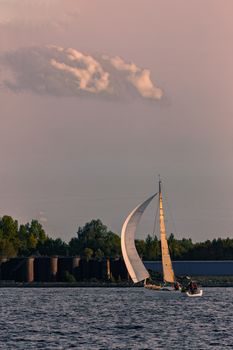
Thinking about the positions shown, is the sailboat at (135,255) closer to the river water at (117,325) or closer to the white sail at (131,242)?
the white sail at (131,242)

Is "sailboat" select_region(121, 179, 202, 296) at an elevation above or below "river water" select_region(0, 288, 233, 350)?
above

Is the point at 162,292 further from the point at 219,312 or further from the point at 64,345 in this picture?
the point at 64,345

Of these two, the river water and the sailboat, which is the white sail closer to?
the sailboat

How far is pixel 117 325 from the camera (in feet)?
342

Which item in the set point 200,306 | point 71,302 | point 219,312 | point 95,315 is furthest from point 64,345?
point 71,302

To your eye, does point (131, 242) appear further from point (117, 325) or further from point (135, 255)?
point (117, 325)

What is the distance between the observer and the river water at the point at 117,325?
86.1 meters

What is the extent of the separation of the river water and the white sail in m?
10.1

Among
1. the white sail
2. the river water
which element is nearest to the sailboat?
the white sail

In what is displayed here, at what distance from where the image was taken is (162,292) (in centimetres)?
15762

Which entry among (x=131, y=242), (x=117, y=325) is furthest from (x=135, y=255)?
(x=117, y=325)

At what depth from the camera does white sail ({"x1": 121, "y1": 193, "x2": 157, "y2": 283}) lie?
527 ft

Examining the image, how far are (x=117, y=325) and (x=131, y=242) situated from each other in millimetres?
60299

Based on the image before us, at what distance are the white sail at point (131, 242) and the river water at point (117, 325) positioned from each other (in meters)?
10.1
